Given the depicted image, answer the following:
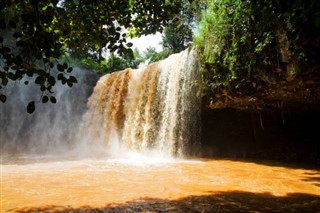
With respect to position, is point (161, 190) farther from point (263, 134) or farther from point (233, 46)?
point (263, 134)

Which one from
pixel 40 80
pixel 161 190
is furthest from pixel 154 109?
pixel 40 80

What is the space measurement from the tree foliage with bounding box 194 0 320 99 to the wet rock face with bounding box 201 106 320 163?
101 inches

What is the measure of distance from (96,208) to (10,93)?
16.6 meters

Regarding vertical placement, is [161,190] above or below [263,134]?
below

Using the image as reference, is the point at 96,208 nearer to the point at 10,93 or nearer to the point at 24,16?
the point at 24,16

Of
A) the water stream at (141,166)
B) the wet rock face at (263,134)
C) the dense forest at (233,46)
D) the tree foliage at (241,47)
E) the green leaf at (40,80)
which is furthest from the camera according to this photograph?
the wet rock face at (263,134)

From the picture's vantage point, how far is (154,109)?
13078mm

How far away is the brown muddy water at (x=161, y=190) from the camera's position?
4715 millimetres

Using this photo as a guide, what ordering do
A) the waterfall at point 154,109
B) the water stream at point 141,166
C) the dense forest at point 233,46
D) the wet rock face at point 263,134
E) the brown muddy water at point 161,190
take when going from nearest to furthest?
the dense forest at point 233,46
the brown muddy water at point 161,190
the water stream at point 141,166
the wet rock face at point 263,134
the waterfall at point 154,109

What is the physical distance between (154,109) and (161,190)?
24.2ft

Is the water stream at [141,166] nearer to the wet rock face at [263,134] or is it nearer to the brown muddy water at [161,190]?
the brown muddy water at [161,190]

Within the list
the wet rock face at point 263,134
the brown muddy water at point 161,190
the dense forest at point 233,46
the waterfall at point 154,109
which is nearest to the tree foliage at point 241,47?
the dense forest at point 233,46

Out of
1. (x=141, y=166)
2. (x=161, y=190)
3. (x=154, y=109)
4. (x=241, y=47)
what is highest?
(x=241, y=47)

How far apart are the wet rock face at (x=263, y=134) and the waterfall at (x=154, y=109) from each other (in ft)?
3.67
